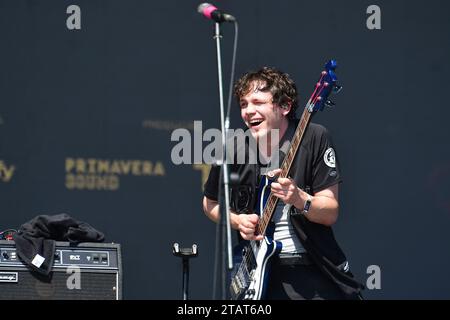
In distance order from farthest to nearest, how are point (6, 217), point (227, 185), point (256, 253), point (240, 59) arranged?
point (240, 59) → point (6, 217) → point (256, 253) → point (227, 185)

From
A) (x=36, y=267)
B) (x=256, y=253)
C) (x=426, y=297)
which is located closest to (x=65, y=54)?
(x=36, y=267)

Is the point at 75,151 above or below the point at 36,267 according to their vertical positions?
above

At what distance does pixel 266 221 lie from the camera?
3916 mm

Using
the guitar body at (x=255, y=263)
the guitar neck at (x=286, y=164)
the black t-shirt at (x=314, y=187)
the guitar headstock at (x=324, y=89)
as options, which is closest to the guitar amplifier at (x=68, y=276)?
the guitar body at (x=255, y=263)

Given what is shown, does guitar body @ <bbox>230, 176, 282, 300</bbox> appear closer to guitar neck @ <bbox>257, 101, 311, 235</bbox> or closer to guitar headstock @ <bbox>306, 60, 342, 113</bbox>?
guitar neck @ <bbox>257, 101, 311, 235</bbox>

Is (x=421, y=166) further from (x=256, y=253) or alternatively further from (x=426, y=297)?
(x=256, y=253)

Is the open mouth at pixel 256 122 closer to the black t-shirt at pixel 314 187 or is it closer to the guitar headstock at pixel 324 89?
the black t-shirt at pixel 314 187

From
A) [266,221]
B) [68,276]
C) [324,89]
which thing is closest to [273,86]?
[324,89]

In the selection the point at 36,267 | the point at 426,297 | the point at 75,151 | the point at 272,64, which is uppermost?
the point at 272,64

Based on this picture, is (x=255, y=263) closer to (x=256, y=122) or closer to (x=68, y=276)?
(x=256, y=122)

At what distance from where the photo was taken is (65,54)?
5781mm

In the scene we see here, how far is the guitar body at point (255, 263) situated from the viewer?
386cm

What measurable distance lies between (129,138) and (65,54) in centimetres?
67

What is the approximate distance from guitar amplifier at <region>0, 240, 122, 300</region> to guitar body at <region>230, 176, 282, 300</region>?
0.89 metres
